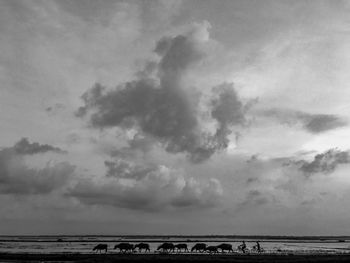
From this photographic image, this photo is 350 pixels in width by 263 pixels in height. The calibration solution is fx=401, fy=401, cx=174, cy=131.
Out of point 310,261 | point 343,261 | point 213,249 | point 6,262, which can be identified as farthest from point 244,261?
point 6,262

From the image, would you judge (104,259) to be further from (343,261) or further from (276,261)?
(343,261)

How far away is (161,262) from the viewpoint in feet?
139

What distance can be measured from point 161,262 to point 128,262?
3.56 metres

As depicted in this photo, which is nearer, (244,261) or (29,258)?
(244,261)

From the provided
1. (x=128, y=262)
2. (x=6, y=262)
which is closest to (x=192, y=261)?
(x=128, y=262)

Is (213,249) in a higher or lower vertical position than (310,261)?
higher

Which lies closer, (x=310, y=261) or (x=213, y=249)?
(x=310, y=261)

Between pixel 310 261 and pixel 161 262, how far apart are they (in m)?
15.8

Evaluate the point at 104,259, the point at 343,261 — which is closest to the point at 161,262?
the point at 104,259

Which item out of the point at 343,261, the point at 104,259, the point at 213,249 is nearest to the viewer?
the point at 343,261

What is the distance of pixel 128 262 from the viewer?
42.8 m

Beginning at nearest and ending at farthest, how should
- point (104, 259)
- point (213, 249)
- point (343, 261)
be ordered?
point (343, 261) < point (104, 259) < point (213, 249)

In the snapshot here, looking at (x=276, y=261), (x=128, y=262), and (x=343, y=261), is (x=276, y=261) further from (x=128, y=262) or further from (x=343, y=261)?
(x=128, y=262)

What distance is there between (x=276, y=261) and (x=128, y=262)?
619 inches
